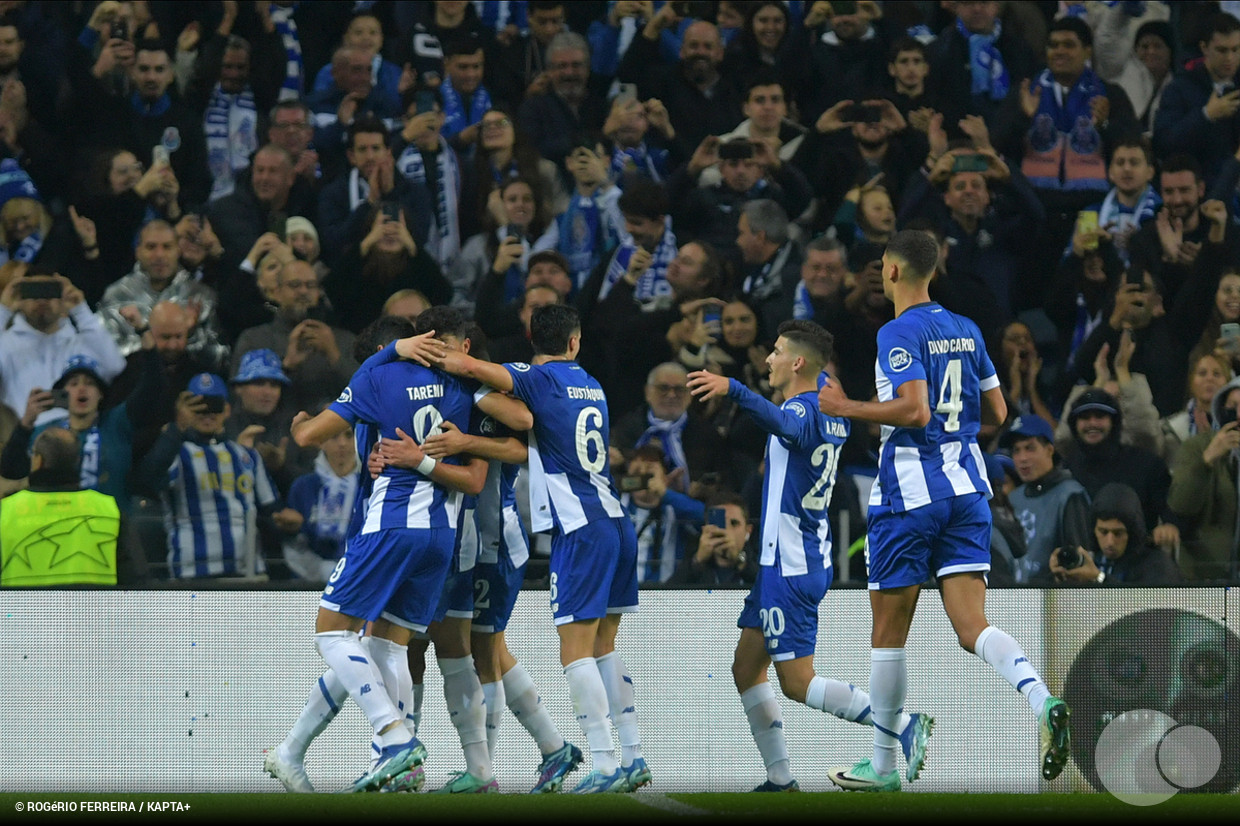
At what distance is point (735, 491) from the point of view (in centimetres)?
1042

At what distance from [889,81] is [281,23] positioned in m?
4.85

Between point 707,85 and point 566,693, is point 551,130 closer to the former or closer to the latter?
point 707,85

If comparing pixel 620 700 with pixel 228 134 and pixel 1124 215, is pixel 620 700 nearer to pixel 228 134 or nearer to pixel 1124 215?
pixel 1124 215

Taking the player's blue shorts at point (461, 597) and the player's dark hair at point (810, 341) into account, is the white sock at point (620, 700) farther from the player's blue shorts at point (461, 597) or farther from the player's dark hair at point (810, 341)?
the player's dark hair at point (810, 341)

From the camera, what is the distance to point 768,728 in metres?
7.83

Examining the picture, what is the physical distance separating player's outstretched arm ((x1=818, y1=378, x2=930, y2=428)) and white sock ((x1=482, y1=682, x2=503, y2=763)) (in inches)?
89.3

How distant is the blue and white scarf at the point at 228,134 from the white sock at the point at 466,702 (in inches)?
233

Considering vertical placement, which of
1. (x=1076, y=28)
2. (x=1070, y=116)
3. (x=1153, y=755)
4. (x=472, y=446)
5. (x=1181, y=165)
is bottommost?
(x=1153, y=755)

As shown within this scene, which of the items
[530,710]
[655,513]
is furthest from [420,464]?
[655,513]

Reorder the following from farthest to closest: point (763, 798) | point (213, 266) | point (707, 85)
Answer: point (707, 85) < point (213, 266) < point (763, 798)

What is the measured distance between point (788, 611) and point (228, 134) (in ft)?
23.3

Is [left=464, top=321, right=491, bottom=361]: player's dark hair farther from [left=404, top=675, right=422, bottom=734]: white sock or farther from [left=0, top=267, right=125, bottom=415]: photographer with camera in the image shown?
[left=0, top=267, right=125, bottom=415]: photographer with camera

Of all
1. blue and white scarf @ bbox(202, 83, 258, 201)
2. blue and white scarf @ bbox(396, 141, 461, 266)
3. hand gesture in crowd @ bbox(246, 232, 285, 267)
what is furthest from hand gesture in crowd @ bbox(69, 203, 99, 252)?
blue and white scarf @ bbox(396, 141, 461, 266)

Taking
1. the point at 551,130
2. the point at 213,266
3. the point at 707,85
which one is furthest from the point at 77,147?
the point at 707,85
